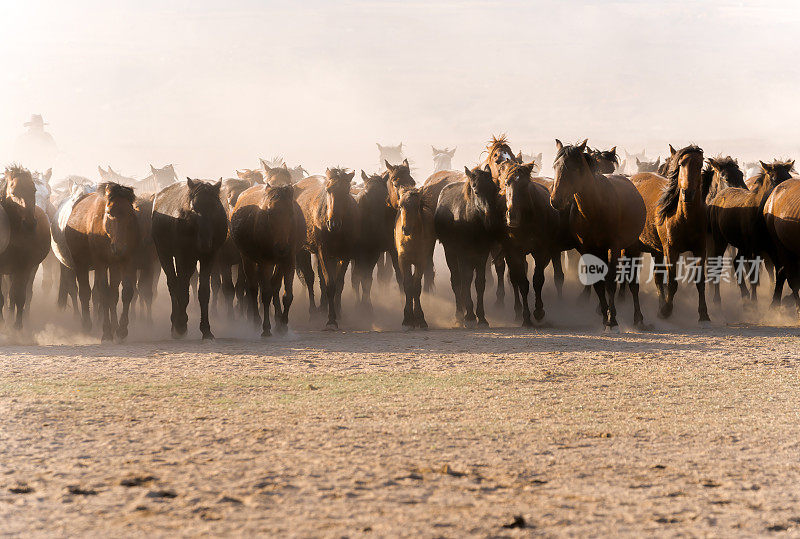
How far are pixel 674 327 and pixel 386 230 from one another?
5.00 meters

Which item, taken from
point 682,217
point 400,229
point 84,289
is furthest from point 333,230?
point 682,217

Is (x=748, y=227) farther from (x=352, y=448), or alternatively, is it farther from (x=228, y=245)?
(x=352, y=448)

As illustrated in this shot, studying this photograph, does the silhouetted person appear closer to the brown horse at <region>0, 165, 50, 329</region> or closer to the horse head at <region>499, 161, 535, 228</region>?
the brown horse at <region>0, 165, 50, 329</region>

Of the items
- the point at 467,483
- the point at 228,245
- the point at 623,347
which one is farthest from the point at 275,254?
the point at 467,483

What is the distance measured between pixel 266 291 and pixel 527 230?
410 centimetres

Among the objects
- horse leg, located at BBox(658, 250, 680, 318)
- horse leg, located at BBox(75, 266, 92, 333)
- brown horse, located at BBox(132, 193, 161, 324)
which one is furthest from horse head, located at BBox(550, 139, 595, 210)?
horse leg, located at BBox(75, 266, 92, 333)

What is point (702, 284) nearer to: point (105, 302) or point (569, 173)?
point (569, 173)

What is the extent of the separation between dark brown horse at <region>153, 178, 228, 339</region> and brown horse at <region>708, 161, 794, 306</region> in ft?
28.2

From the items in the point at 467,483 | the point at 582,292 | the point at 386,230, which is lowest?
the point at 467,483

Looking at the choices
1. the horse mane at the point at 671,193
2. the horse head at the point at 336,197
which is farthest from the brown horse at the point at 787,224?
the horse head at the point at 336,197

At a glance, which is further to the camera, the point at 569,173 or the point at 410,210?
the point at 410,210

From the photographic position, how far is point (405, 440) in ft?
20.3

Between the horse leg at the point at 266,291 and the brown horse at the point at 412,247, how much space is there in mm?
2075

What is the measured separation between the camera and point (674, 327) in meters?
13.4
